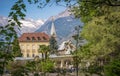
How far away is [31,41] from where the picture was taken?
6555 inches

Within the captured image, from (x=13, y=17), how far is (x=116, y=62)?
8738 mm

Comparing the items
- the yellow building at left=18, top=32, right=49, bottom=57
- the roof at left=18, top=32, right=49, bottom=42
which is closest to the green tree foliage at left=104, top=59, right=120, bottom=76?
the yellow building at left=18, top=32, right=49, bottom=57

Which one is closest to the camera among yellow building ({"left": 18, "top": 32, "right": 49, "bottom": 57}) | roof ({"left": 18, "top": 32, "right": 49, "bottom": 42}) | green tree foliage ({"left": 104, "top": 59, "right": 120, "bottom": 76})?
green tree foliage ({"left": 104, "top": 59, "right": 120, "bottom": 76})

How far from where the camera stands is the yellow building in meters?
162

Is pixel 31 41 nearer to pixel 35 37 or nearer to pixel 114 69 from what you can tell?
pixel 35 37

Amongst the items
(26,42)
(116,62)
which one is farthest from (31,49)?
(116,62)

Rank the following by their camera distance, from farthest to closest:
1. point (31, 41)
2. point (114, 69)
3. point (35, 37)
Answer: point (31, 41) < point (35, 37) < point (114, 69)

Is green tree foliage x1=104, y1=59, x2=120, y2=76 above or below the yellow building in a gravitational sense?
below

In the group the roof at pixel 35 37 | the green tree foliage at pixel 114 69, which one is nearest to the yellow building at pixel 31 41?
the roof at pixel 35 37

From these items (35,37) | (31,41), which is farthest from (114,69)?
(31,41)

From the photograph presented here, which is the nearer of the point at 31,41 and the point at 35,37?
the point at 35,37

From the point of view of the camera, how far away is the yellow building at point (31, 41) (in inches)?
6363

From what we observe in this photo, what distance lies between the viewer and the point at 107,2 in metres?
12.8

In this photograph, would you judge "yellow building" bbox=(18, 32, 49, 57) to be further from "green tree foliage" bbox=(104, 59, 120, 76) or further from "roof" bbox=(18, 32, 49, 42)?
"green tree foliage" bbox=(104, 59, 120, 76)
